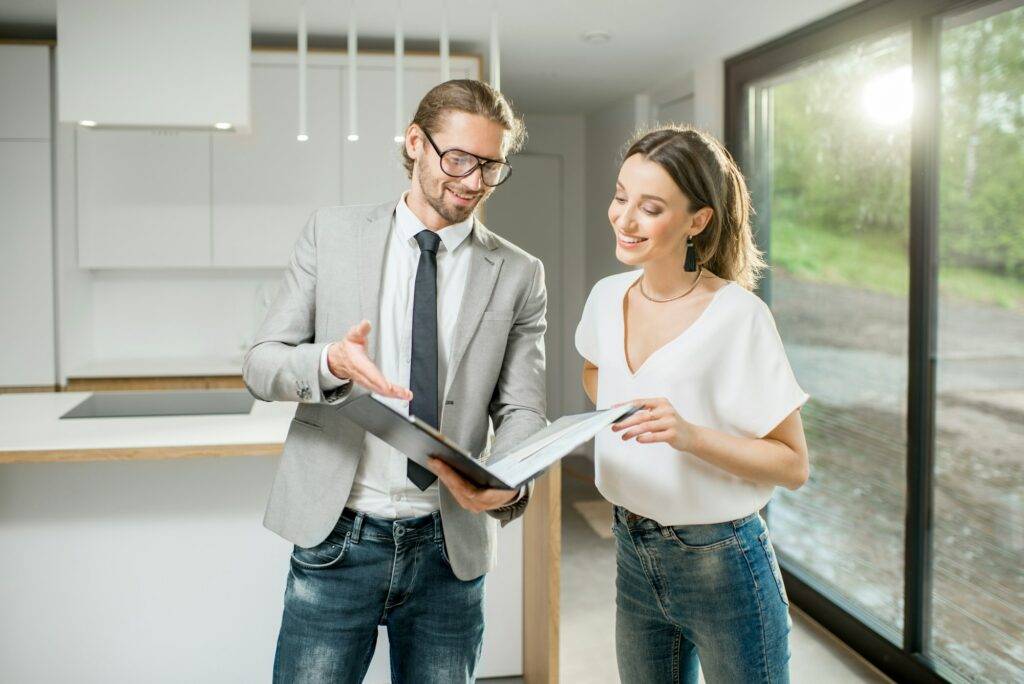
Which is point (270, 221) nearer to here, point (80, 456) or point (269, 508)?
point (80, 456)

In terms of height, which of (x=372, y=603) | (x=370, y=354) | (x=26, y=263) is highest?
(x=26, y=263)

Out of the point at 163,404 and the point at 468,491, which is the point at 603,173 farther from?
the point at 468,491

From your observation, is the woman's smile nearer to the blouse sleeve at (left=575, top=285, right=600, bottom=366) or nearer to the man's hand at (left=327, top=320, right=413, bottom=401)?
the blouse sleeve at (left=575, top=285, right=600, bottom=366)

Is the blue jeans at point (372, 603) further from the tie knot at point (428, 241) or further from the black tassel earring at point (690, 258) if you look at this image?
the black tassel earring at point (690, 258)

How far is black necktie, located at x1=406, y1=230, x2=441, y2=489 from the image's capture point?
5.00 ft

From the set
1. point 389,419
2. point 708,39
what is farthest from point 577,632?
point 708,39

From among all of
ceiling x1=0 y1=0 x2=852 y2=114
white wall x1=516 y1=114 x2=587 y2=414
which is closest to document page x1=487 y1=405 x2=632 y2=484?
ceiling x1=0 y1=0 x2=852 y2=114

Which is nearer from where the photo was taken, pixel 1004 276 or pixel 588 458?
pixel 1004 276

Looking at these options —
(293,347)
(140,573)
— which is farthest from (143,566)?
(293,347)

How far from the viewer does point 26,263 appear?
4.12 meters

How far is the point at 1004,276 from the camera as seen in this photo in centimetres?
245

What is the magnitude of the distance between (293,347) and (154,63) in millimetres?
1830

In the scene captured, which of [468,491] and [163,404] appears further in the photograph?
[163,404]

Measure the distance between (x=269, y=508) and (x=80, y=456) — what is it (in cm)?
97
